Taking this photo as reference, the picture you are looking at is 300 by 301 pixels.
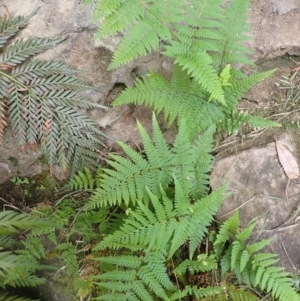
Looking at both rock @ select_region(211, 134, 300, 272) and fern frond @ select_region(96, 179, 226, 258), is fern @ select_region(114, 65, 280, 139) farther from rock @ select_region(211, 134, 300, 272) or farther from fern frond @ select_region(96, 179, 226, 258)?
fern frond @ select_region(96, 179, 226, 258)

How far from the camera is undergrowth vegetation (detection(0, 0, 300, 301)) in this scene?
288 centimetres

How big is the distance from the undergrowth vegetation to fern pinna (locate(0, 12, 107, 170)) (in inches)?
1.5

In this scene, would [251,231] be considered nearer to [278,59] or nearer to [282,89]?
[282,89]

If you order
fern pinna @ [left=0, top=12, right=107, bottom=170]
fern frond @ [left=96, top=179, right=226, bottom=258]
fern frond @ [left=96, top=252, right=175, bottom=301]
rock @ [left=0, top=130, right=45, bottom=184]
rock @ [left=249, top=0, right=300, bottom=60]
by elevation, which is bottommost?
fern frond @ [left=96, top=252, right=175, bottom=301]

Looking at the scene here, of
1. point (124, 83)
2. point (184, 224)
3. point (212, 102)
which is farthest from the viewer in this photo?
point (124, 83)

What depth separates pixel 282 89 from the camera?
3506 millimetres

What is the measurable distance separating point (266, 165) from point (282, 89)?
731 millimetres

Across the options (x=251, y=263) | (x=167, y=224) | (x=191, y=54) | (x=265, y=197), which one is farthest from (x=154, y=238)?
(x=191, y=54)

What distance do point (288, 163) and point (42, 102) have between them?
207 cm

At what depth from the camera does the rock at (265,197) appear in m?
3.14

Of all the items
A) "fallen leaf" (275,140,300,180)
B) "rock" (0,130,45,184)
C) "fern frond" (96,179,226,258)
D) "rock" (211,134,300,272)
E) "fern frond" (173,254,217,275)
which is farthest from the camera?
"rock" (0,130,45,184)

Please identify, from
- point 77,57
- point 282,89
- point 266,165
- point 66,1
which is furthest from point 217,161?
point 66,1

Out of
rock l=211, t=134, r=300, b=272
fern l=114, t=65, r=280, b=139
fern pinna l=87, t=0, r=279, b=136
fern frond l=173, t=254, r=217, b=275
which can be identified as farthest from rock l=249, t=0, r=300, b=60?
fern frond l=173, t=254, r=217, b=275

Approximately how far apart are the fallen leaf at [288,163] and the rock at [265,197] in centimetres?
4
